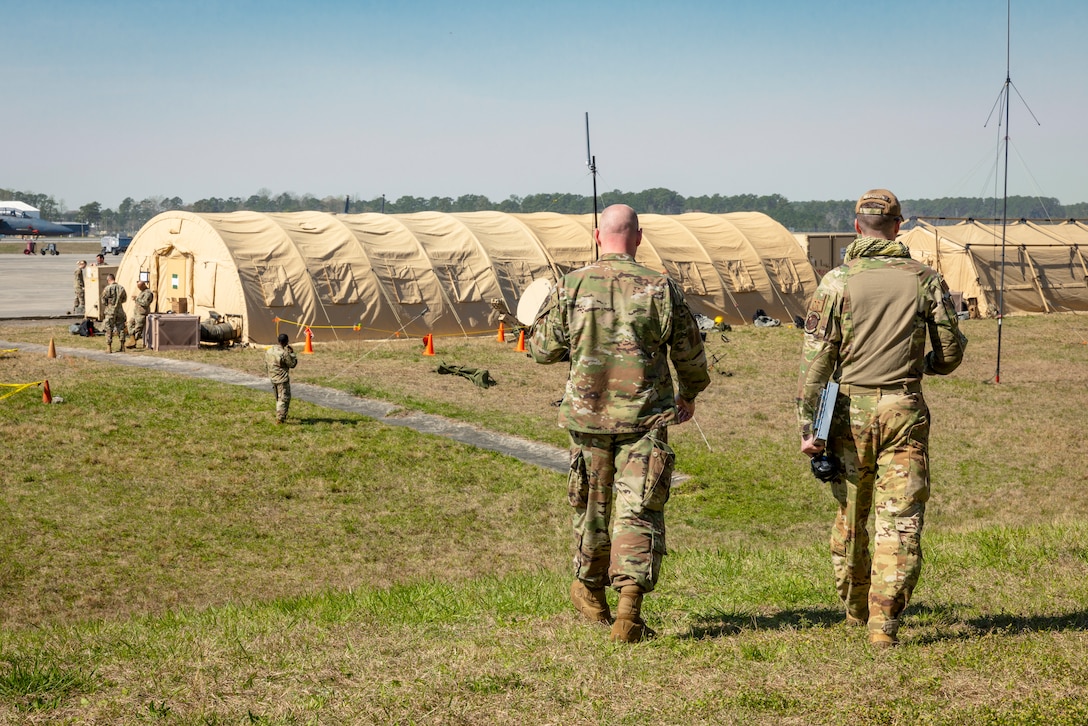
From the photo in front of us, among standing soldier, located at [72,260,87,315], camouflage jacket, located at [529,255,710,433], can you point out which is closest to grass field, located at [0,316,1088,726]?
camouflage jacket, located at [529,255,710,433]

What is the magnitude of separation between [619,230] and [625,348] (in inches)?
25.4

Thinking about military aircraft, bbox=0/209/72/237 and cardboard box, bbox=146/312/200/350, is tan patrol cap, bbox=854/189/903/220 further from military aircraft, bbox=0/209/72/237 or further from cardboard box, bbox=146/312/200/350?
military aircraft, bbox=0/209/72/237

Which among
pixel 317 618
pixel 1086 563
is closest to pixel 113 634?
pixel 317 618

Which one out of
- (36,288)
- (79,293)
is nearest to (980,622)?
(79,293)

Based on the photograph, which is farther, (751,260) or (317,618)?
(751,260)

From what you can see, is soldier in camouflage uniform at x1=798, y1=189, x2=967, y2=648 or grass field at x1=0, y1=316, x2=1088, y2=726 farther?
soldier in camouflage uniform at x1=798, y1=189, x2=967, y2=648

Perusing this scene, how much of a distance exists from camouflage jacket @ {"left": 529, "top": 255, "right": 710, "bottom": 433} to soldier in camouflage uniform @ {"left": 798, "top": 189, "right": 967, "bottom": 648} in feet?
2.24

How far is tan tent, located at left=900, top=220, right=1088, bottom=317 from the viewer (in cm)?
3566

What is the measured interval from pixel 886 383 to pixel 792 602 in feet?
5.62

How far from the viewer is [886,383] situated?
534cm

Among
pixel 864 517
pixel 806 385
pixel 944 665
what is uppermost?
pixel 806 385

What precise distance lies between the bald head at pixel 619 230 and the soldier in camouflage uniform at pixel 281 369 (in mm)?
10170

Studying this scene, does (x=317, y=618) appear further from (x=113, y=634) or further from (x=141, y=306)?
(x=141, y=306)

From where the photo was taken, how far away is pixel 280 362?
15.1 meters
